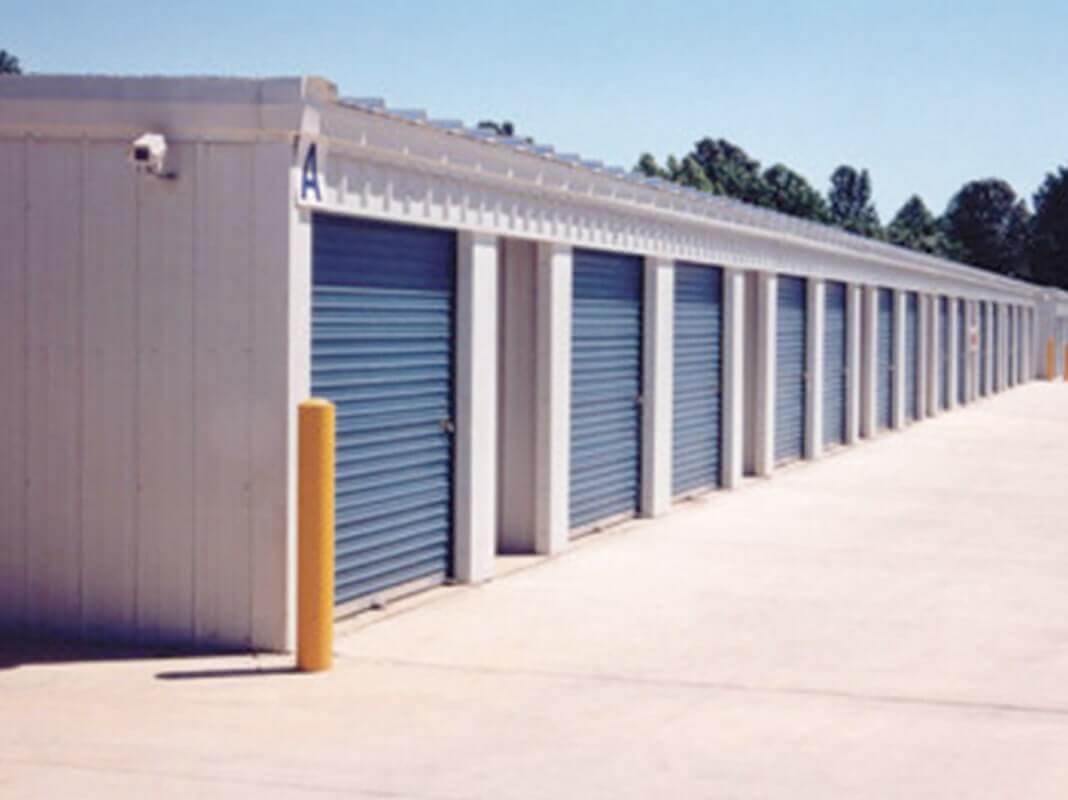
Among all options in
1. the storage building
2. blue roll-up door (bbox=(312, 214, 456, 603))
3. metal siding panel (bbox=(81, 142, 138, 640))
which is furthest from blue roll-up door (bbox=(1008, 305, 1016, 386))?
metal siding panel (bbox=(81, 142, 138, 640))

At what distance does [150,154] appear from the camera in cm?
838

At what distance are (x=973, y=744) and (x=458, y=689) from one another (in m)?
2.46

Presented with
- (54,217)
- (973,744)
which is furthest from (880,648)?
(54,217)

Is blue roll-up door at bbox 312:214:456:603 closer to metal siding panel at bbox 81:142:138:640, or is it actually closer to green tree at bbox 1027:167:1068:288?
metal siding panel at bbox 81:142:138:640

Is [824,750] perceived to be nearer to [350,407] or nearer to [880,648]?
[880,648]

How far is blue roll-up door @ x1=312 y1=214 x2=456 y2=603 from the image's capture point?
9.59 m

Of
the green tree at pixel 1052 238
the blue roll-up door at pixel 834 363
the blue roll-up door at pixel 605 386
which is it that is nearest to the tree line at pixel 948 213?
the green tree at pixel 1052 238

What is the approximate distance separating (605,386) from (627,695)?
6594 mm

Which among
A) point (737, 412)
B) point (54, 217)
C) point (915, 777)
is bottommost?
point (915, 777)

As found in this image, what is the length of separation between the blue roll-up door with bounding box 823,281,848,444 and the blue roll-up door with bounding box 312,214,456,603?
12.6 meters

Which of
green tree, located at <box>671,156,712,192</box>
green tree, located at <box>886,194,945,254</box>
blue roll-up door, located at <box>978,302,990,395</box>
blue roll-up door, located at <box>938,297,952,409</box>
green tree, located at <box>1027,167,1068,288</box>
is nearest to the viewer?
blue roll-up door, located at <box>938,297,952,409</box>

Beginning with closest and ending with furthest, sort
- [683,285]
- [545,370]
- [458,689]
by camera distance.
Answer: [458,689], [545,370], [683,285]

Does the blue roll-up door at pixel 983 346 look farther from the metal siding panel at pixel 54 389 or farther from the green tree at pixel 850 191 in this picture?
the green tree at pixel 850 191

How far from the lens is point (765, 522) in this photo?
15.0m
